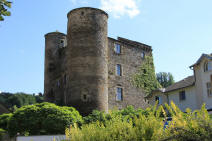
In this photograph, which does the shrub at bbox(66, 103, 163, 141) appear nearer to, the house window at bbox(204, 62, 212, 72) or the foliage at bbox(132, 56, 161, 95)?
the house window at bbox(204, 62, 212, 72)

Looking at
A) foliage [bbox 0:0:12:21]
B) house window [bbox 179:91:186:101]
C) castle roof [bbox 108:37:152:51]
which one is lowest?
house window [bbox 179:91:186:101]

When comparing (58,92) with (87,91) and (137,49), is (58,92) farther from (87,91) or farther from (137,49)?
(137,49)

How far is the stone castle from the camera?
95.0 feet

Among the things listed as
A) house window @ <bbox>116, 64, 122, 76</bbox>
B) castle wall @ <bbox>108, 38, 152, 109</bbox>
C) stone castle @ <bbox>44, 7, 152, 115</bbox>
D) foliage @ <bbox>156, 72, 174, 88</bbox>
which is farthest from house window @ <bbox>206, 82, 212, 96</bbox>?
foliage @ <bbox>156, 72, 174, 88</bbox>

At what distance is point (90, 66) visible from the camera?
96.0 ft

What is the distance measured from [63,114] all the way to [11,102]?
2967 inches

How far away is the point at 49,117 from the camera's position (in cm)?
2225

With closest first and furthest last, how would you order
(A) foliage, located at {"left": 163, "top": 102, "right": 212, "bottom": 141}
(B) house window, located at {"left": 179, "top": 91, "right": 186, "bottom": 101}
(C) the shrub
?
(A) foliage, located at {"left": 163, "top": 102, "right": 212, "bottom": 141}, (C) the shrub, (B) house window, located at {"left": 179, "top": 91, "right": 186, "bottom": 101}

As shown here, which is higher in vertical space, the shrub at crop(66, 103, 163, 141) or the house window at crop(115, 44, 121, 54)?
Answer: the house window at crop(115, 44, 121, 54)

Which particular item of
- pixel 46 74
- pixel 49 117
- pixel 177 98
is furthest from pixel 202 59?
pixel 46 74

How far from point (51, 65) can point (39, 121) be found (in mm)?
15296

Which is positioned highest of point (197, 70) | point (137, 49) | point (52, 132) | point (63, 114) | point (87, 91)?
point (137, 49)

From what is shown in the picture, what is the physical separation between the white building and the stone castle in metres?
6.29

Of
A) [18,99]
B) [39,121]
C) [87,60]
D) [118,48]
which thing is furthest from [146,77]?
[18,99]
